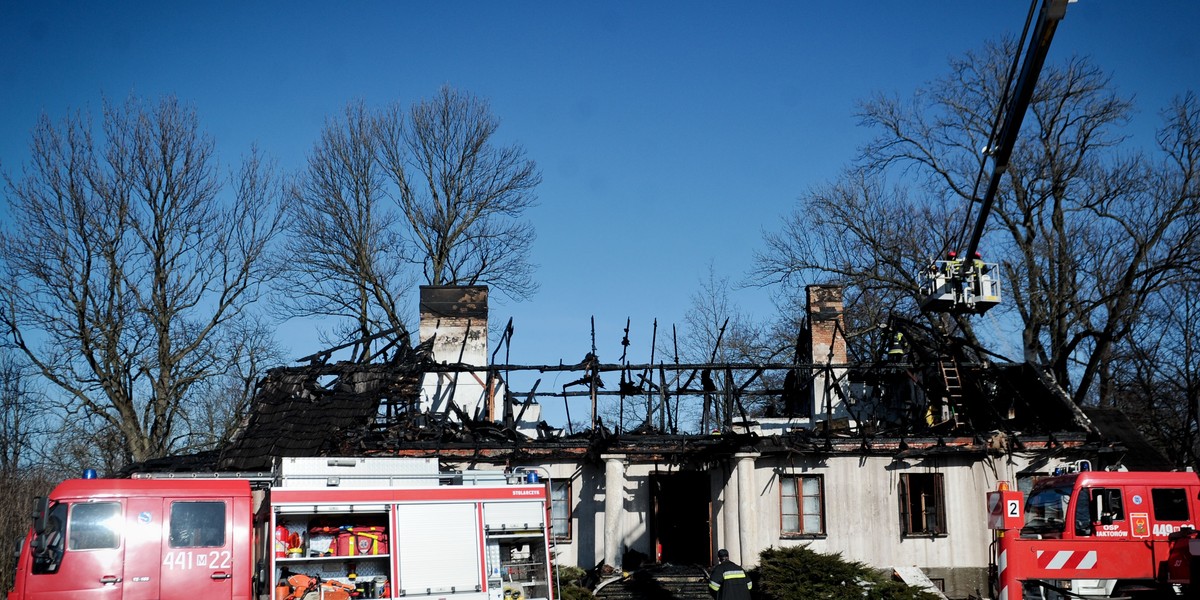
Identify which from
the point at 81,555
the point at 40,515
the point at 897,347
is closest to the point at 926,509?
the point at 897,347

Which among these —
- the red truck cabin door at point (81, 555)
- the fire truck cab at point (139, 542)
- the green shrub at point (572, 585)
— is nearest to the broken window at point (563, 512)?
the green shrub at point (572, 585)

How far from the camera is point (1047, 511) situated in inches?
658

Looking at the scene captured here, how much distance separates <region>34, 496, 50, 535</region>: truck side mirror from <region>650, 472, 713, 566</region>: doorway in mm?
13131

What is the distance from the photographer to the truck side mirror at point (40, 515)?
11.9 metres

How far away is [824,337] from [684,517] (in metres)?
5.79


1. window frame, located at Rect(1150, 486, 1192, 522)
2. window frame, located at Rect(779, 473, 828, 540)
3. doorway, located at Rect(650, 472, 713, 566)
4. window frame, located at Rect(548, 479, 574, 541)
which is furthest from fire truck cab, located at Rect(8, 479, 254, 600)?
window frame, located at Rect(1150, 486, 1192, 522)

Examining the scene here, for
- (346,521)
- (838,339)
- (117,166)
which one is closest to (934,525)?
(838,339)

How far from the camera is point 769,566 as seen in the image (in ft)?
65.4

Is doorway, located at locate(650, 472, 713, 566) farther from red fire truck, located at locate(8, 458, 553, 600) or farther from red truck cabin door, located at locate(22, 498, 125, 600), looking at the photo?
red truck cabin door, located at locate(22, 498, 125, 600)

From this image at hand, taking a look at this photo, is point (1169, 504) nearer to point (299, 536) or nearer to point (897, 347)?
point (897, 347)

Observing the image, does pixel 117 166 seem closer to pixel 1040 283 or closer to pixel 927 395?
pixel 927 395

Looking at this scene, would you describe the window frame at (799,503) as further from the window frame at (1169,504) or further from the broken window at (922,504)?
the window frame at (1169,504)

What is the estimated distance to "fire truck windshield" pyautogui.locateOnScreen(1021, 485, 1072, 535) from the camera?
1628 centimetres

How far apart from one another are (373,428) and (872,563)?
1066 cm
